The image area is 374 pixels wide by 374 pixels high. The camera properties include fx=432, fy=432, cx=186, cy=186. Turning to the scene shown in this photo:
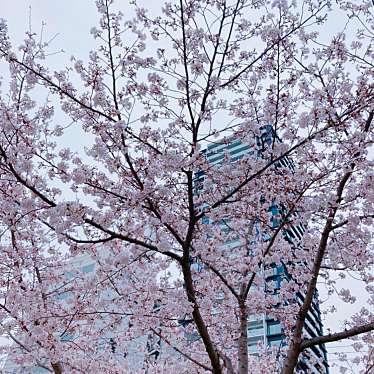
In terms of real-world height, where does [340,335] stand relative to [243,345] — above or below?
below

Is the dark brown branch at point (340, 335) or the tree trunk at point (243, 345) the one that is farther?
the tree trunk at point (243, 345)

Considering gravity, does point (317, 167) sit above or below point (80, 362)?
above

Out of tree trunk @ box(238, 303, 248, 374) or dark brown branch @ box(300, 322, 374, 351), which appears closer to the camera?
dark brown branch @ box(300, 322, 374, 351)

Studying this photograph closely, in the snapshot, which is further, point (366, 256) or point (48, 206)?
point (366, 256)

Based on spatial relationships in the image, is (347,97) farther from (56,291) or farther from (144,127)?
(56,291)

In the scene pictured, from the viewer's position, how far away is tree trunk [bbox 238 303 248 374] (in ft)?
16.7

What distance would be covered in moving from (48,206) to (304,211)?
2837 millimetres

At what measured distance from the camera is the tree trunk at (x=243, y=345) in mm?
5102

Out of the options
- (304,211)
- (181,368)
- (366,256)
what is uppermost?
(304,211)

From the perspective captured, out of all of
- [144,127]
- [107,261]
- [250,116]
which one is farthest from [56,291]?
[250,116]

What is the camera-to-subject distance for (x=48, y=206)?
4246 mm

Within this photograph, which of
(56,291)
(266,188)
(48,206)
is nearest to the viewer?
(48,206)

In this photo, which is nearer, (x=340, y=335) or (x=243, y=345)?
(x=340, y=335)

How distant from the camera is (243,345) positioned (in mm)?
5465
